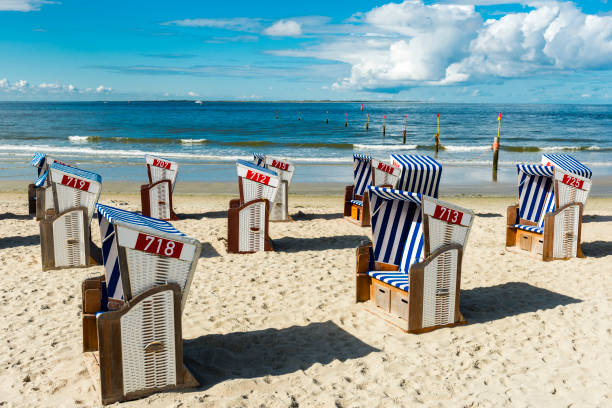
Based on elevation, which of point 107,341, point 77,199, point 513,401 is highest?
point 77,199

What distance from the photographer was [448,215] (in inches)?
203

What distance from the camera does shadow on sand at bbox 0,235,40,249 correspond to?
29.0ft

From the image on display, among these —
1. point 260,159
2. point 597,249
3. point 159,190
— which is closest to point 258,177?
point 260,159

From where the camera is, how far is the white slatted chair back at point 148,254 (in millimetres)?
3689

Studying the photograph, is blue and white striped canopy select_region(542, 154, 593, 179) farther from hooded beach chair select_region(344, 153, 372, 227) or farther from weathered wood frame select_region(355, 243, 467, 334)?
weathered wood frame select_region(355, 243, 467, 334)

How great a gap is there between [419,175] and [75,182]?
4.70 meters

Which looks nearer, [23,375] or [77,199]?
[23,375]

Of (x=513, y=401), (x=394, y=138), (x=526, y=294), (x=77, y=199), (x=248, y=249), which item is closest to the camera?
(x=513, y=401)

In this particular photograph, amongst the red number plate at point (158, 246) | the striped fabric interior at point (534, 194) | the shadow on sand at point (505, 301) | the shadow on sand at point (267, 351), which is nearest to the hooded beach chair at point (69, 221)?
the shadow on sand at point (267, 351)

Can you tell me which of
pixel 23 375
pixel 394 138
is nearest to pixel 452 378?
pixel 23 375

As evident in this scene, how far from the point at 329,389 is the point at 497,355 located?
5.53 feet

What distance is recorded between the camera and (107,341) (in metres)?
3.83

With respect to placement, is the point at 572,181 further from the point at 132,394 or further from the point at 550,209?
the point at 132,394

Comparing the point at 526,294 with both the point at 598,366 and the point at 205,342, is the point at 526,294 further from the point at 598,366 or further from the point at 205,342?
the point at 205,342
